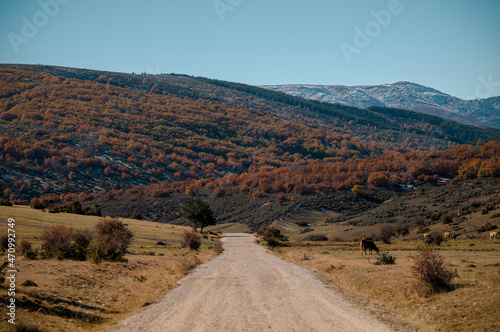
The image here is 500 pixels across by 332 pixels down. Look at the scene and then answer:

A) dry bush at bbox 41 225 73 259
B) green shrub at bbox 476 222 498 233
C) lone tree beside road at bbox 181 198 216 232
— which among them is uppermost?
dry bush at bbox 41 225 73 259

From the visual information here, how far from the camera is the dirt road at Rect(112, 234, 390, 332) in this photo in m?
11.1

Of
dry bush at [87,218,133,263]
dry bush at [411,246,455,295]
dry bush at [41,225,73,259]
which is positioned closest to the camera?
dry bush at [411,246,455,295]

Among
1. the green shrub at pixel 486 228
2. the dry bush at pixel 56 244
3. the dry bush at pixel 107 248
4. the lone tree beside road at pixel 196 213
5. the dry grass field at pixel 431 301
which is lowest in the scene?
the lone tree beside road at pixel 196 213

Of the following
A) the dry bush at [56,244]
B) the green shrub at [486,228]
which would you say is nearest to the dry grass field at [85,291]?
the dry bush at [56,244]

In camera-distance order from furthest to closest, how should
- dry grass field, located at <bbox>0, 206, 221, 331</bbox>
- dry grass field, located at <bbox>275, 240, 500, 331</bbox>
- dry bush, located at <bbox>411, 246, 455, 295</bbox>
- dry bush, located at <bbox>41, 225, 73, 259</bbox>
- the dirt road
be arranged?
dry bush, located at <bbox>41, 225, 73, 259</bbox>
dry bush, located at <bbox>411, 246, 455, 295</bbox>
dry grass field, located at <bbox>0, 206, 221, 331</bbox>
the dirt road
dry grass field, located at <bbox>275, 240, 500, 331</bbox>

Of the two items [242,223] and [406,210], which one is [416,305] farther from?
[242,223]

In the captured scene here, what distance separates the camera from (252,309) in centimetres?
1323

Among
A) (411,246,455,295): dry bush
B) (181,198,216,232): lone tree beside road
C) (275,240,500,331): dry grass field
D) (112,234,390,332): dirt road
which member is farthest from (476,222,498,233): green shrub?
(181,198,216,232): lone tree beside road

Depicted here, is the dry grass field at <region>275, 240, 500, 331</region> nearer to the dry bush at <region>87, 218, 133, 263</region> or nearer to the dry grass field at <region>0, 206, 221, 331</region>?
the dry grass field at <region>0, 206, 221, 331</region>

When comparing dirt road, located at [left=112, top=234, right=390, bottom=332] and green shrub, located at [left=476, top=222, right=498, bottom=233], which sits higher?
dirt road, located at [left=112, top=234, right=390, bottom=332]

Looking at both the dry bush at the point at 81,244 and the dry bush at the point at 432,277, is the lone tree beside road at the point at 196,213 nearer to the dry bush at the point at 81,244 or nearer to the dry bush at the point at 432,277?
the dry bush at the point at 81,244

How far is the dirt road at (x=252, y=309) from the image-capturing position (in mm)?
11117

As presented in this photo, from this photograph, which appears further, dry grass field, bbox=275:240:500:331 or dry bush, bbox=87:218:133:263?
dry bush, bbox=87:218:133:263

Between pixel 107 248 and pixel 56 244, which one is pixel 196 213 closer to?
pixel 107 248
